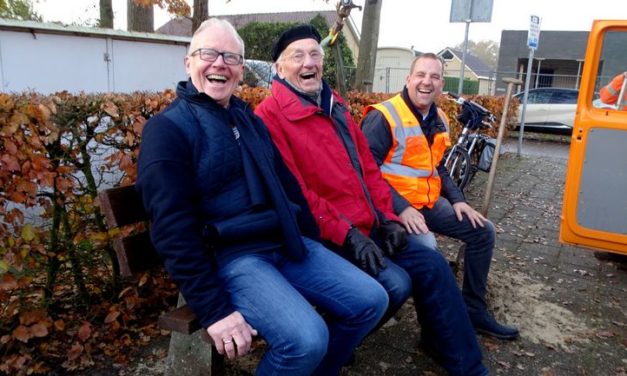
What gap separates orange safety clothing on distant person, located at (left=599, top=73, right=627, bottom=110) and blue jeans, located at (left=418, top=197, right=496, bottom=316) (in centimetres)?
149

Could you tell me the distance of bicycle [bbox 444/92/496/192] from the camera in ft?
22.0

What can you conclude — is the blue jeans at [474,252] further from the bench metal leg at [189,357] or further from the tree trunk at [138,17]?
the tree trunk at [138,17]

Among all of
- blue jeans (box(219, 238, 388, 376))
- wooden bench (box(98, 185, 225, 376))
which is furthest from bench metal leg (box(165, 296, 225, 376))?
blue jeans (box(219, 238, 388, 376))

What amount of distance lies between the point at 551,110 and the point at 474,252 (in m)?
13.7

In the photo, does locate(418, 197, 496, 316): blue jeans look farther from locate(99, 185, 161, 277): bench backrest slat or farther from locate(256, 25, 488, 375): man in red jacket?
locate(99, 185, 161, 277): bench backrest slat

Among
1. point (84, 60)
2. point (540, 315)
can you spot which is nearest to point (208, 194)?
point (540, 315)

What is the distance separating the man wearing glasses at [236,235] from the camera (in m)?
1.92

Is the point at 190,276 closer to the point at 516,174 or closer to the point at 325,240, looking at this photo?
the point at 325,240

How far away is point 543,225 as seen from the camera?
5906 mm

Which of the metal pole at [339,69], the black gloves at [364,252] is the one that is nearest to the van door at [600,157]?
the black gloves at [364,252]

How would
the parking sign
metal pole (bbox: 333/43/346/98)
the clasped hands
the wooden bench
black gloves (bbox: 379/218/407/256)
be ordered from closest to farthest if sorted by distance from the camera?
the wooden bench → the clasped hands → black gloves (bbox: 379/218/407/256) → metal pole (bbox: 333/43/346/98) → the parking sign

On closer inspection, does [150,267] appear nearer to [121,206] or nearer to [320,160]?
[121,206]

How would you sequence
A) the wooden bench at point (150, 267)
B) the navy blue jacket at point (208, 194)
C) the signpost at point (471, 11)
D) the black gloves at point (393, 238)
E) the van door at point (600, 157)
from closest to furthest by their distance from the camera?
the navy blue jacket at point (208, 194)
the wooden bench at point (150, 267)
the black gloves at point (393, 238)
the van door at point (600, 157)
the signpost at point (471, 11)

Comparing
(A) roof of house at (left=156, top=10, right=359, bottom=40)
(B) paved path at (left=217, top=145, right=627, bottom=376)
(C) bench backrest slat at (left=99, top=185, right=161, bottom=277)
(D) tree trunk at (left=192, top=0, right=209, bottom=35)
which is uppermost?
(A) roof of house at (left=156, top=10, right=359, bottom=40)
